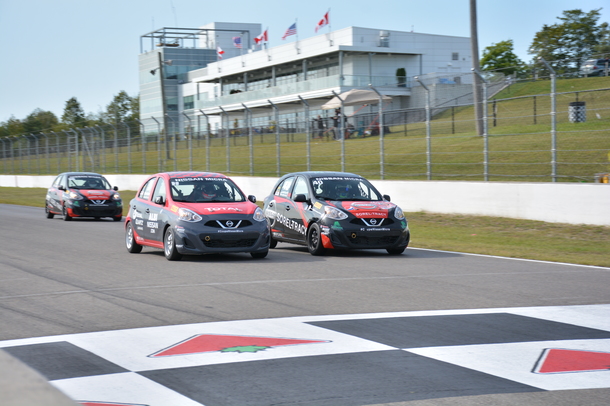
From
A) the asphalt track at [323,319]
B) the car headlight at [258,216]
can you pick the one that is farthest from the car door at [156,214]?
the car headlight at [258,216]

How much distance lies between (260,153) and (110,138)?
51.1ft

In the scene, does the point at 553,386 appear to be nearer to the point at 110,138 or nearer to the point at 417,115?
the point at 417,115

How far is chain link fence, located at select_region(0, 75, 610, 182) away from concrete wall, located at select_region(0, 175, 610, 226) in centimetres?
53

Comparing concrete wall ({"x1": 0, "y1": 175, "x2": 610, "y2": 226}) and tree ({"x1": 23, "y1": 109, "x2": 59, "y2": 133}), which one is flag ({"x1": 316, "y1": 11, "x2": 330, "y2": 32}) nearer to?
concrete wall ({"x1": 0, "y1": 175, "x2": 610, "y2": 226})

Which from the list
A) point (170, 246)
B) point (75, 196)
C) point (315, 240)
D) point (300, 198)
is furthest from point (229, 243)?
point (75, 196)

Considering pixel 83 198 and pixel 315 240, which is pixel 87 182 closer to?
pixel 83 198

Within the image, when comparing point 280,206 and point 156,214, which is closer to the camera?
point 156,214

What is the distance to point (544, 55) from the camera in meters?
67.3

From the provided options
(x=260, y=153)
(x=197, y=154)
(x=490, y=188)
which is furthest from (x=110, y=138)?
(x=490, y=188)

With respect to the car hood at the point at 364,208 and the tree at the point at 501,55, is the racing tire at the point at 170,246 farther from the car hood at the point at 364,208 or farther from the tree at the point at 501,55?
the tree at the point at 501,55

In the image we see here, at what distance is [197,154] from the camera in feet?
115

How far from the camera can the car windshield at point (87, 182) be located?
24.3m

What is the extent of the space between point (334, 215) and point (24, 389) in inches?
462

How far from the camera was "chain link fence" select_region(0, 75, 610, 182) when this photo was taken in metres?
21.1
